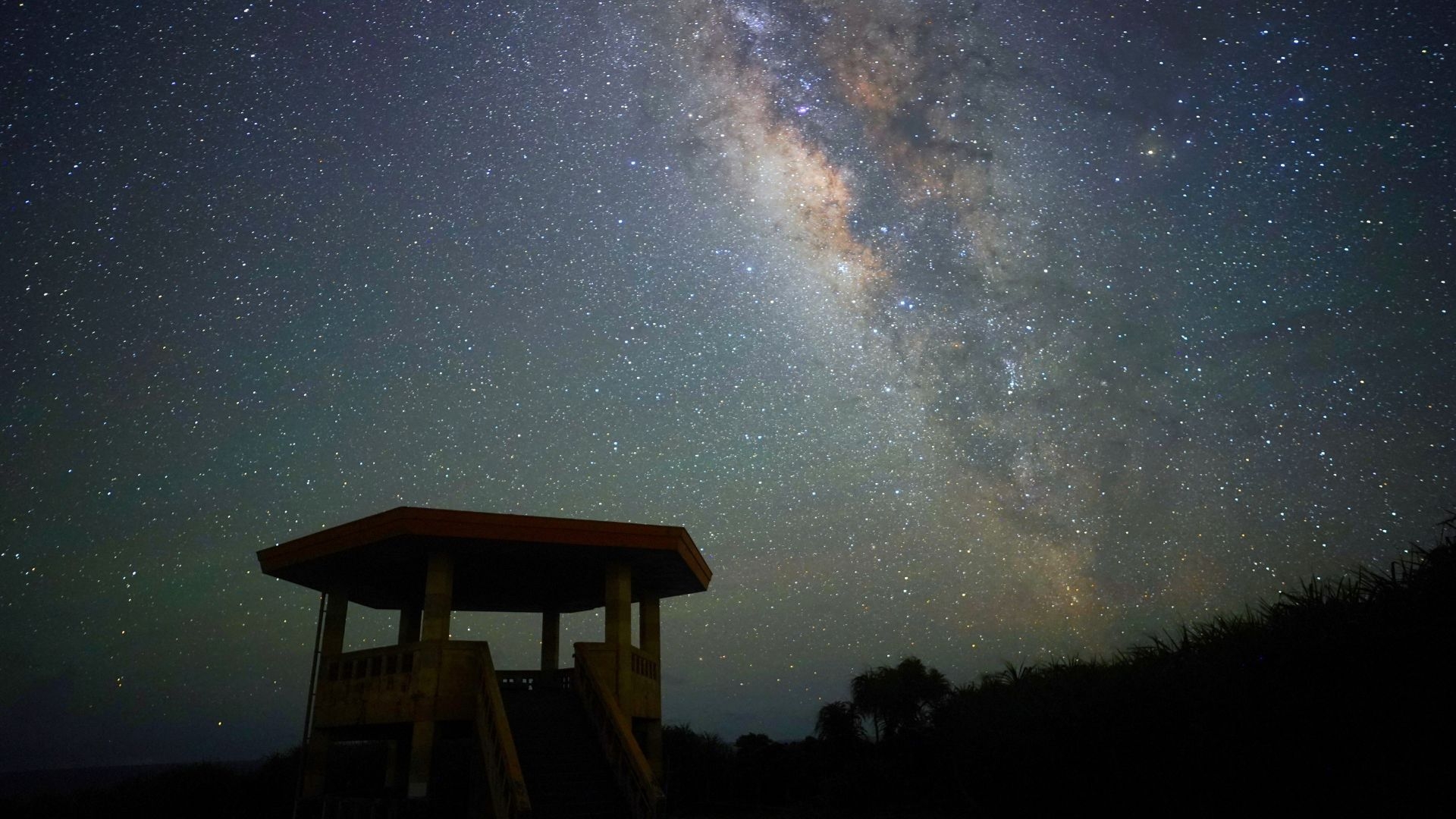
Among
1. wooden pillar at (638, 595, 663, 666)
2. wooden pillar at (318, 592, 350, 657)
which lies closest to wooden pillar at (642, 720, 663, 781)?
wooden pillar at (638, 595, 663, 666)

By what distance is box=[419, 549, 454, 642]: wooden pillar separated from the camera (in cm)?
1648

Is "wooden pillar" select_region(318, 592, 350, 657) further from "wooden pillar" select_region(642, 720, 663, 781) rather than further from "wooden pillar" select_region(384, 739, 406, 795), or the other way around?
"wooden pillar" select_region(642, 720, 663, 781)

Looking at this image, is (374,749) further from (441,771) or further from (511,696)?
(511,696)

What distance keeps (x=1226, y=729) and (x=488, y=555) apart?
14.9m

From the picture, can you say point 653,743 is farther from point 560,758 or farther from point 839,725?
point 839,725

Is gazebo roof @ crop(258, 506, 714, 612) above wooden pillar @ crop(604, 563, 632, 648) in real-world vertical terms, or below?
above

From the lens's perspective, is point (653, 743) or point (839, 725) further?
point (839, 725)

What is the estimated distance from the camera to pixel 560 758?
601 inches

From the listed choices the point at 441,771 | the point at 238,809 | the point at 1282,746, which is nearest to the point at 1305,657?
the point at 1282,746

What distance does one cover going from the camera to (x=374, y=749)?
108 feet

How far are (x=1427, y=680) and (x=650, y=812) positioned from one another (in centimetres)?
1219

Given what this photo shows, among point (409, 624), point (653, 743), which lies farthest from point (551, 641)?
point (653, 743)

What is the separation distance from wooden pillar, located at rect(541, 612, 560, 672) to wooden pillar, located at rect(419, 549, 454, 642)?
7.96 m

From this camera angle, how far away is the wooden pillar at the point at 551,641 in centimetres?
2416
